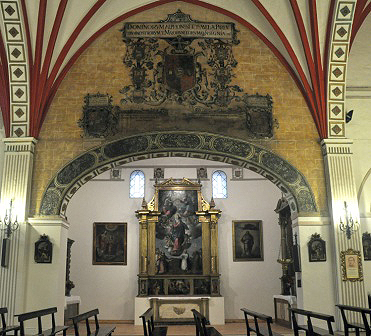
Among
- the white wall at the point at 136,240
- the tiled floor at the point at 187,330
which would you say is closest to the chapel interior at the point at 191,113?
the tiled floor at the point at 187,330

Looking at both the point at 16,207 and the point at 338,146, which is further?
the point at 338,146

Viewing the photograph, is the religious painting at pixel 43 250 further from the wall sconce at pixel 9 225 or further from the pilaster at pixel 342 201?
the pilaster at pixel 342 201

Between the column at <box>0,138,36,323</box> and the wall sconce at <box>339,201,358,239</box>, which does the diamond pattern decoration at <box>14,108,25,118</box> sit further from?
the wall sconce at <box>339,201,358,239</box>

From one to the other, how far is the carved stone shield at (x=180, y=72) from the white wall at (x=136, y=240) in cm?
616

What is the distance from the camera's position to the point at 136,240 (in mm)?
18734

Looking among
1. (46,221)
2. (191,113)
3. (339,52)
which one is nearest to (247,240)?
(191,113)

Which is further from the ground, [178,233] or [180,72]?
[180,72]

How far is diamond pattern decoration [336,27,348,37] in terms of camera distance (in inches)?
500

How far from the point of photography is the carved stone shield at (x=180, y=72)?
13.8m

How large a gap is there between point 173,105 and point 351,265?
634 cm

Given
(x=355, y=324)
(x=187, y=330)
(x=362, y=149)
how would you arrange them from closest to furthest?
(x=355, y=324)
(x=362, y=149)
(x=187, y=330)

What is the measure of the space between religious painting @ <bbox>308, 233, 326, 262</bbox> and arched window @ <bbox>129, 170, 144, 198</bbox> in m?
8.36

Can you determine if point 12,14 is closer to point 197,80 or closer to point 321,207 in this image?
point 197,80

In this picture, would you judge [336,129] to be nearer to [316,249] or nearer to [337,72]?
[337,72]
